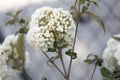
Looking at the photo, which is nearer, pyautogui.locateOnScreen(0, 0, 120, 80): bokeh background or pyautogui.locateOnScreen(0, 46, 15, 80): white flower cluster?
pyautogui.locateOnScreen(0, 46, 15, 80): white flower cluster

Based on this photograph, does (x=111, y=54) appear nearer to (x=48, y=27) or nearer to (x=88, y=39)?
(x=48, y=27)

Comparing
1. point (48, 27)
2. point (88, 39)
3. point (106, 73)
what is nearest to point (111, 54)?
point (106, 73)

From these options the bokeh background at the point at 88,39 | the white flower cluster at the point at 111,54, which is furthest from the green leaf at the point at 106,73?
the bokeh background at the point at 88,39

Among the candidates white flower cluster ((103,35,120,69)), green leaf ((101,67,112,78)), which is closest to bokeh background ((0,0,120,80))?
white flower cluster ((103,35,120,69))

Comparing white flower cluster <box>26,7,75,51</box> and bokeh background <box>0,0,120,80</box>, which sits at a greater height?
white flower cluster <box>26,7,75,51</box>

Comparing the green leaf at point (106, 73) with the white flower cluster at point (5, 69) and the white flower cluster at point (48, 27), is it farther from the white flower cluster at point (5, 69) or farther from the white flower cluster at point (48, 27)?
the white flower cluster at point (5, 69)

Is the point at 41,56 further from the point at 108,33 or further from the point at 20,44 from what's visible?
the point at 20,44

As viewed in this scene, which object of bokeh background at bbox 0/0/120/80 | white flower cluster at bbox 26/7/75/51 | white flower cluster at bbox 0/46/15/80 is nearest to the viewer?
white flower cluster at bbox 26/7/75/51

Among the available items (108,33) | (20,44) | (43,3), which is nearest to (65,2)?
(43,3)

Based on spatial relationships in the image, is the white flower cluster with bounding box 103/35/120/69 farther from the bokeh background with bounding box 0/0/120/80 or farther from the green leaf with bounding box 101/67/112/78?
the bokeh background with bounding box 0/0/120/80
